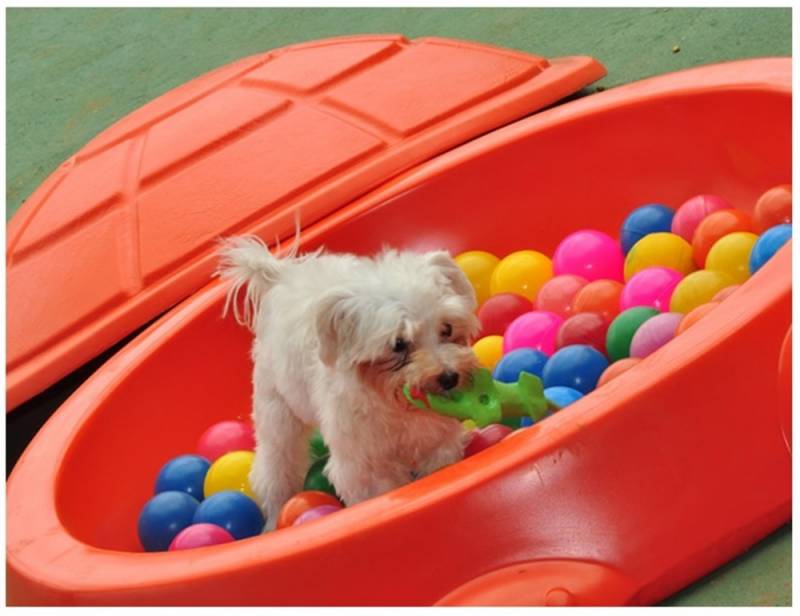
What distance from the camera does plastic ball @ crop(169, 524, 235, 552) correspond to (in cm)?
329

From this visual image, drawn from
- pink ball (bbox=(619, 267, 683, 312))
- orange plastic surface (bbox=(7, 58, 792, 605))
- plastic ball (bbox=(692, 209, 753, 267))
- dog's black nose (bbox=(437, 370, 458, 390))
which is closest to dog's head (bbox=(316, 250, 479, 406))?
dog's black nose (bbox=(437, 370, 458, 390))

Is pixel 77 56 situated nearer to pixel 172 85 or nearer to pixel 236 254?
pixel 172 85

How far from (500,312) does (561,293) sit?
0.18 metres

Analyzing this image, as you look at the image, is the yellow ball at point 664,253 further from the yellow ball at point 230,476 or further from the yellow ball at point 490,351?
the yellow ball at point 230,476

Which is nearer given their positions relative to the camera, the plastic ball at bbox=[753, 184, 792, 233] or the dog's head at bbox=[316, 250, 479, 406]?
the dog's head at bbox=[316, 250, 479, 406]

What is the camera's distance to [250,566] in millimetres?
2803

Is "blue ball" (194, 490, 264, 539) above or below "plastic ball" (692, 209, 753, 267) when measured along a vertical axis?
below

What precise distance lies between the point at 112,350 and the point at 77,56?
7.90 feet

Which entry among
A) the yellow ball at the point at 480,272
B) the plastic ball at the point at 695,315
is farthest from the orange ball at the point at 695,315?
the yellow ball at the point at 480,272

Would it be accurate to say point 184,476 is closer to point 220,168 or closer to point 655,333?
point 220,168

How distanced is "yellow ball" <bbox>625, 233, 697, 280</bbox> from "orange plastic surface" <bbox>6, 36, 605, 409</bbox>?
0.79 m

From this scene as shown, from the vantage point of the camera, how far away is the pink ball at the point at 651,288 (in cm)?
357

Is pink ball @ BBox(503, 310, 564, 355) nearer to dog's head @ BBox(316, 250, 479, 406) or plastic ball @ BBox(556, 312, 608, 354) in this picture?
plastic ball @ BBox(556, 312, 608, 354)

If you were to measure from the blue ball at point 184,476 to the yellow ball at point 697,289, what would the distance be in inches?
50.2
